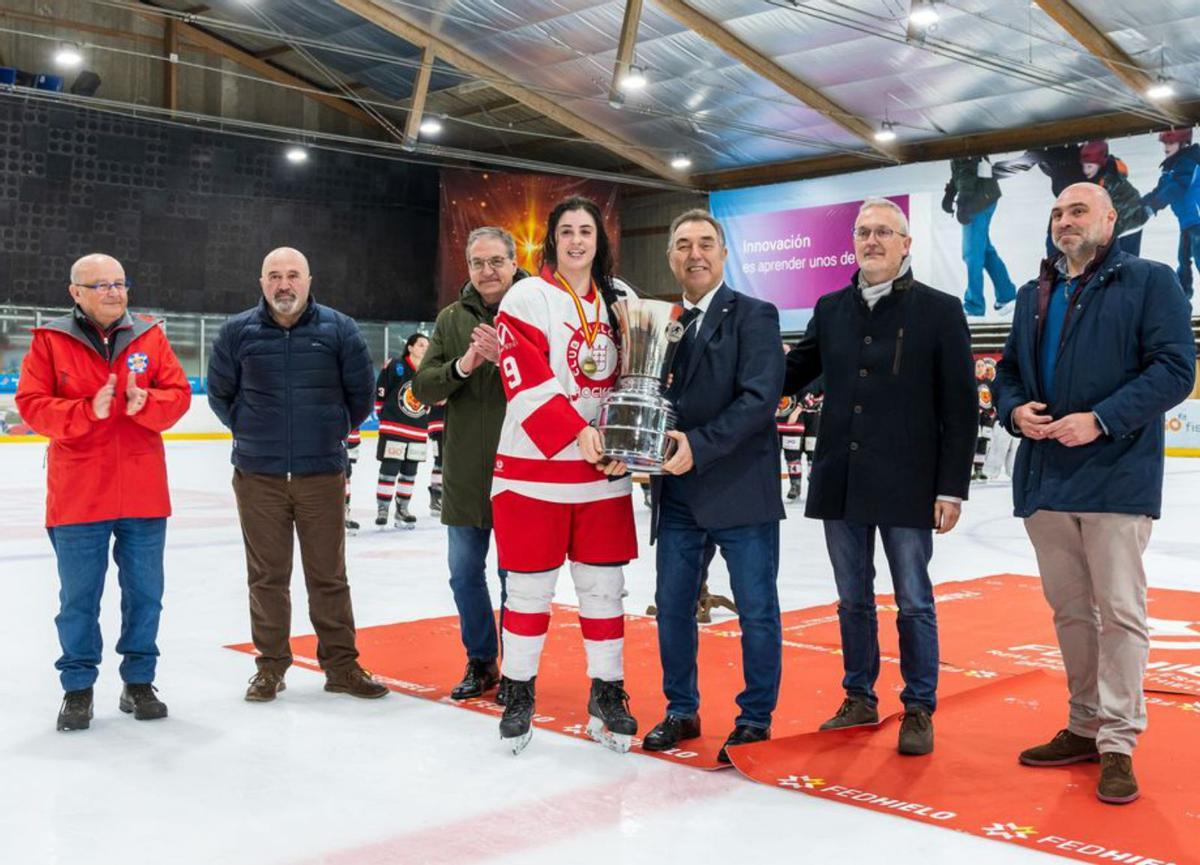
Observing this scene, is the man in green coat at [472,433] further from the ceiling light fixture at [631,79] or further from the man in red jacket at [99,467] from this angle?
the ceiling light fixture at [631,79]

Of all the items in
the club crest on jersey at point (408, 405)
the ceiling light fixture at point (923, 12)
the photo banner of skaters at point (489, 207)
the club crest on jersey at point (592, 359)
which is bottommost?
the club crest on jersey at point (408, 405)

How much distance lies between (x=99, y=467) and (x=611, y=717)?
1576 millimetres

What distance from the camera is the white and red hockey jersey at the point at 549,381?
10.2 feet

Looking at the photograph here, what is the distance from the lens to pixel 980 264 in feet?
58.6

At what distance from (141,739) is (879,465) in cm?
208

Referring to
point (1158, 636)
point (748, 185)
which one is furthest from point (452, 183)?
point (1158, 636)

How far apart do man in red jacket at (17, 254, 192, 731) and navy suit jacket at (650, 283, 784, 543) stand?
1468 mm

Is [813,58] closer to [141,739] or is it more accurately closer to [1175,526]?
[1175,526]

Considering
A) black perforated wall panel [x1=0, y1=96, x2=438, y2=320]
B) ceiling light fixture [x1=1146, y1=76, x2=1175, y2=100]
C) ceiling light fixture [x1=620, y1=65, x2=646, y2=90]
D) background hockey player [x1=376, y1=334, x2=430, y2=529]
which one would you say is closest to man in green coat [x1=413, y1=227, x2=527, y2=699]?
background hockey player [x1=376, y1=334, x2=430, y2=529]

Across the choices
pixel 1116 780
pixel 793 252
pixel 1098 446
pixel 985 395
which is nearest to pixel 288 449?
pixel 1098 446

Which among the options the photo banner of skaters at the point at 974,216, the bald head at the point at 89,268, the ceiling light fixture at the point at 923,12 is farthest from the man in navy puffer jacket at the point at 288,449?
the photo banner of skaters at the point at 974,216

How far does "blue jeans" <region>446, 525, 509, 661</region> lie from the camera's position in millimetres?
3814

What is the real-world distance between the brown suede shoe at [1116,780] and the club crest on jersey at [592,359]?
149 centimetres

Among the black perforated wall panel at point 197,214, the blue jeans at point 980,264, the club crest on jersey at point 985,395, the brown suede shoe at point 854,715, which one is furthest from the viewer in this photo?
the blue jeans at point 980,264
